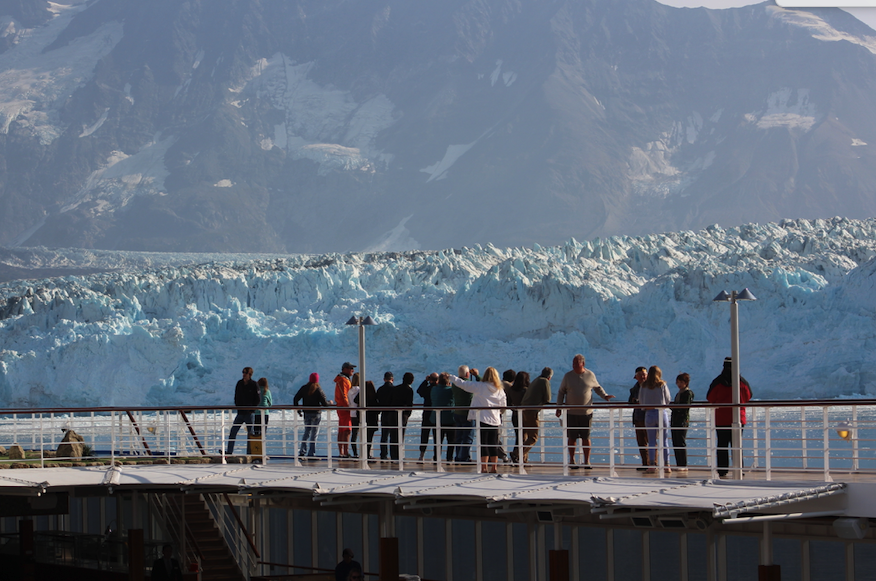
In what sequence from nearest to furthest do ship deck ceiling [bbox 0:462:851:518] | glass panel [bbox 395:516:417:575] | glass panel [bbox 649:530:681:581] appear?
ship deck ceiling [bbox 0:462:851:518] < glass panel [bbox 649:530:681:581] < glass panel [bbox 395:516:417:575]

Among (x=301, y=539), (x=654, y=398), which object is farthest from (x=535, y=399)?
(x=301, y=539)

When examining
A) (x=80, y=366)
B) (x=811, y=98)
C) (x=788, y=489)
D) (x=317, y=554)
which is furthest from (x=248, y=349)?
(x=811, y=98)

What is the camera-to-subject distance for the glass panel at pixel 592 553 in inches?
400

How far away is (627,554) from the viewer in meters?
9.91

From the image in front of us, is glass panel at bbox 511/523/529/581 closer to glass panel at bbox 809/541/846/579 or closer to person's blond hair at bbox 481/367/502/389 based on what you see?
person's blond hair at bbox 481/367/502/389

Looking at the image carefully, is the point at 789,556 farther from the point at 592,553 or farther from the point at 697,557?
the point at 592,553

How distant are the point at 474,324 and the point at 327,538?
92.9 ft

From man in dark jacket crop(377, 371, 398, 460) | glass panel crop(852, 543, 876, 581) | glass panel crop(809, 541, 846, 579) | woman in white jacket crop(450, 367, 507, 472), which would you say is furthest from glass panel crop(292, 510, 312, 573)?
glass panel crop(852, 543, 876, 581)

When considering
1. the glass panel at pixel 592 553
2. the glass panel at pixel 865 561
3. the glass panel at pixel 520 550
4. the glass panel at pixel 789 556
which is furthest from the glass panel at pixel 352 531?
the glass panel at pixel 865 561

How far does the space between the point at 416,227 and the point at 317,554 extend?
359 feet

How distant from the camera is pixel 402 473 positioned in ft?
31.8

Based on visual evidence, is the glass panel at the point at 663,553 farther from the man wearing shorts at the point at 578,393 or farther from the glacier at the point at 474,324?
the glacier at the point at 474,324

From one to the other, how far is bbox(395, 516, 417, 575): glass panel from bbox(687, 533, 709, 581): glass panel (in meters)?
3.33

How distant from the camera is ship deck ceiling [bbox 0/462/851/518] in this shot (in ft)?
24.7
